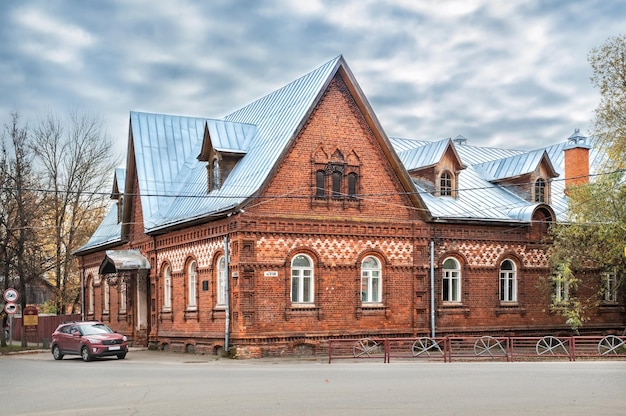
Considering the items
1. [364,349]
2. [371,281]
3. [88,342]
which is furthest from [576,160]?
[88,342]

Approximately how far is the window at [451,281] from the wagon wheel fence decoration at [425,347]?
234 cm

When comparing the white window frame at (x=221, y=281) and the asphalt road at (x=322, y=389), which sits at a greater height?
the white window frame at (x=221, y=281)

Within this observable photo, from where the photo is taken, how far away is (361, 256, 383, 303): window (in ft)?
98.3

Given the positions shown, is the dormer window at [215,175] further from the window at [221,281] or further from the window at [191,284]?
the window at [221,281]

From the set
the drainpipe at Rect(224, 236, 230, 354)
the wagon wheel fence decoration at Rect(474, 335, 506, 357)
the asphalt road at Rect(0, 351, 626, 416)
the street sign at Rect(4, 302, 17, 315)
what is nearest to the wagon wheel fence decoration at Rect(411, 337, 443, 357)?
the wagon wheel fence decoration at Rect(474, 335, 506, 357)

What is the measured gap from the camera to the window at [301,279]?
94.1ft

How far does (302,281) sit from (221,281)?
290 centimetres

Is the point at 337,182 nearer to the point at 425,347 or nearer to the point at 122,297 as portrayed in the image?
the point at 425,347

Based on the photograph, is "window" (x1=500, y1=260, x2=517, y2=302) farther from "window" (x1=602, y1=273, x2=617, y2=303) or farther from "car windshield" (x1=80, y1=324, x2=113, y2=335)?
"car windshield" (x1=80, y1=324, x2=113, y2=335)

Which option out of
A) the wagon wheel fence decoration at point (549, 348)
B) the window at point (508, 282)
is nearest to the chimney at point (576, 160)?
the window at point (508, 282)

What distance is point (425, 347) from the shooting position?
28797 mm

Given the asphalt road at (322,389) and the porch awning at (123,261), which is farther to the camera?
the porch awning at (123,261)

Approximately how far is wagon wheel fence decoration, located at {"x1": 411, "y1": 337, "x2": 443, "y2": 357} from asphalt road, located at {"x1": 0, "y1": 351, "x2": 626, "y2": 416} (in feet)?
8.07

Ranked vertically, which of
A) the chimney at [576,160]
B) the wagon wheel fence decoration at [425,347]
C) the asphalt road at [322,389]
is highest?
the chimney at [576,160]
